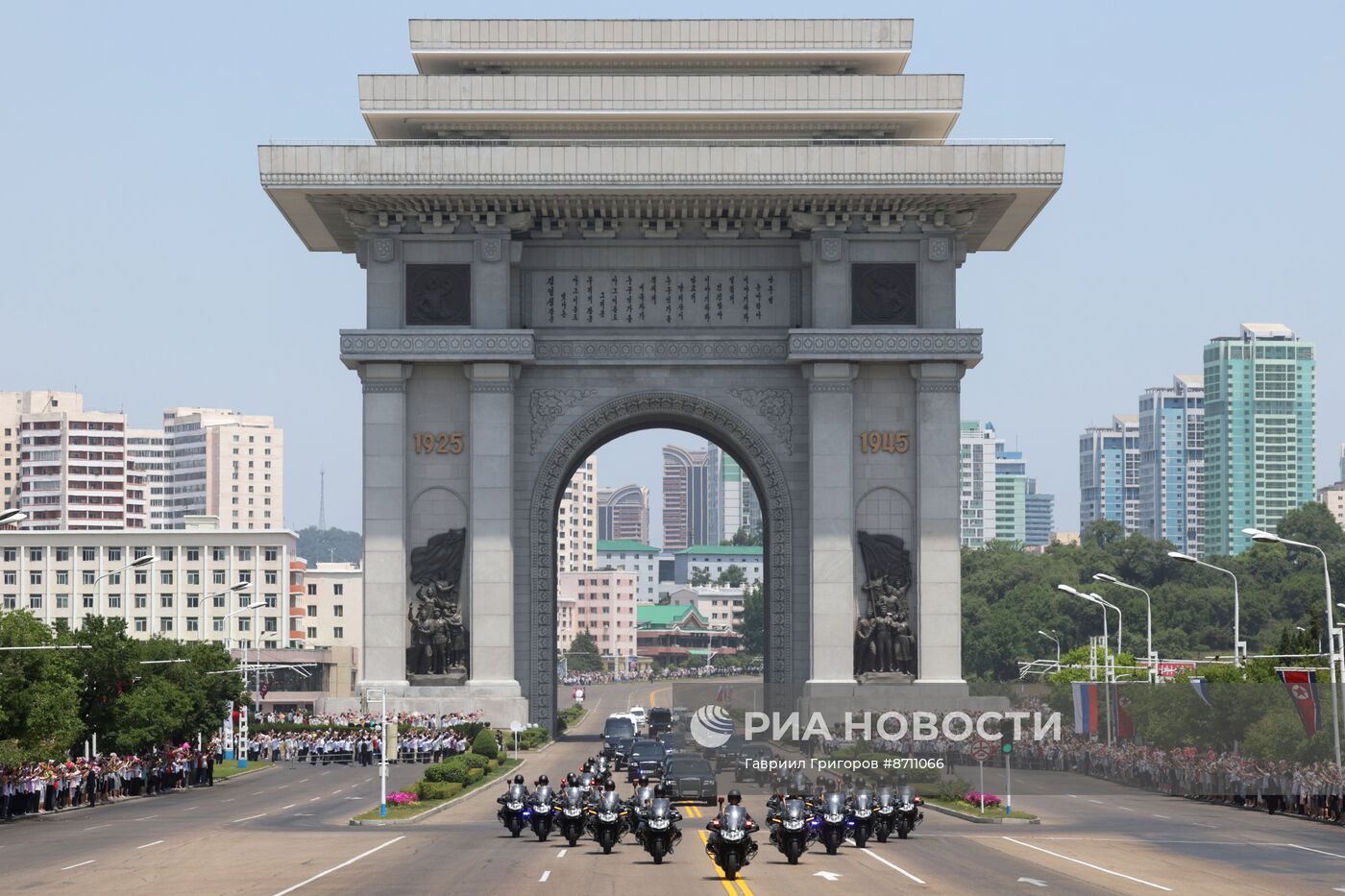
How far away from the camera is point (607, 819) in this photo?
47969mm

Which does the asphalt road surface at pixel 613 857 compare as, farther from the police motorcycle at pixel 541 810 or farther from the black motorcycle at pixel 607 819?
the police motorcycle at pixel 541 810

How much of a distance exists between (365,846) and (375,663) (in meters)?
31.3

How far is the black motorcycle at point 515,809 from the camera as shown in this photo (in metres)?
51.6

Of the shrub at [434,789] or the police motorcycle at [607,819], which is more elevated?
the police motorcycle at [607,819]

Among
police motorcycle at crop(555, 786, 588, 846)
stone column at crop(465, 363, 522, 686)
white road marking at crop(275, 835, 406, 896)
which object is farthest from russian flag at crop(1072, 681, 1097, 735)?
white road marking at crop(275, 835, 406, 896)

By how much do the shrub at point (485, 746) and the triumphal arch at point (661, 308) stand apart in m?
4.39

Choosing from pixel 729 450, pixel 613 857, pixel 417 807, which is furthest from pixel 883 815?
pixel 729 450

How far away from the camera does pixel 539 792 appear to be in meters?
51.3

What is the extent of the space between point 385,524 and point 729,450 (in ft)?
46.0

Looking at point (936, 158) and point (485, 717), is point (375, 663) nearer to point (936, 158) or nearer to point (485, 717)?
point (485, 717)

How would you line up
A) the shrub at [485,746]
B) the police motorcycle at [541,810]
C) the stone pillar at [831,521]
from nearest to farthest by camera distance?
the police motorcycle at [541,810], the shrub at [485,746], the stone pillar at [831,521]

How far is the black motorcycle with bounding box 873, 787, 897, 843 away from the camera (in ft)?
165

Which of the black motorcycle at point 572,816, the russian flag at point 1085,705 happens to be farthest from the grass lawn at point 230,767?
the black motorcycle at point 572,816

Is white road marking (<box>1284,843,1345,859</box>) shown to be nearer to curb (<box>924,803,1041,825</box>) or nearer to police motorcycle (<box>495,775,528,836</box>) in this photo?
curb (<box>924,803,1041,825</box>)
